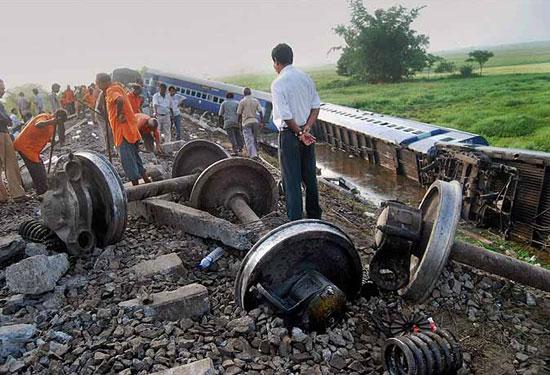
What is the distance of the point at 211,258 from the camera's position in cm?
468

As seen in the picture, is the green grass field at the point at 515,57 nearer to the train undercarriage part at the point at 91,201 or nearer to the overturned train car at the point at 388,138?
the overturned train car at the point at 388,138

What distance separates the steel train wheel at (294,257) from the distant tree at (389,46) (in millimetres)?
43367

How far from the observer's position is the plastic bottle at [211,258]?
4598 millimetres

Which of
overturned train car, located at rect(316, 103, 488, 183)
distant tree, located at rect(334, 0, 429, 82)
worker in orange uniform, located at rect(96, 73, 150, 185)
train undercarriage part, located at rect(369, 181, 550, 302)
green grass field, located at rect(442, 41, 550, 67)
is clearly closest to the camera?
train undercarriage part, located at rect(369, 181, 550, 302)

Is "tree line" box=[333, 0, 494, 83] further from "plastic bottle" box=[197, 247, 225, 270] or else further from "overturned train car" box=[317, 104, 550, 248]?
"plastic bottle" box=[197, 247, 225, 270]

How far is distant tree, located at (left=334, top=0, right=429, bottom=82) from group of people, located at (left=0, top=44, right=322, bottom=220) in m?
36.1

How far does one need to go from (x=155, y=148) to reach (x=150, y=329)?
731 cm

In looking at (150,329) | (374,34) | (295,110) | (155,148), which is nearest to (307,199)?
(295,110)

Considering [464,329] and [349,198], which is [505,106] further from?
[464,329]

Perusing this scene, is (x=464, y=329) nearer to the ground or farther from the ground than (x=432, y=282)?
nearer to the ground

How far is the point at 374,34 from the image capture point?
145 ft

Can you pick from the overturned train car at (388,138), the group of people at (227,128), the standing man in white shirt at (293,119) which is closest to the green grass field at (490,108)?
the overturned train car at (388,138)

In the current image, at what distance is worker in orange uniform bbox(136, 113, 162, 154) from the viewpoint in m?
9.38

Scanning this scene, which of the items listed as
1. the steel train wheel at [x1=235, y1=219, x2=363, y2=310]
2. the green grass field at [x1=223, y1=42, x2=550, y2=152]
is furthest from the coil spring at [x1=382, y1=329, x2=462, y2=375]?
the green grass field at [x1=223, y1=42, x2=550, y2=152]
